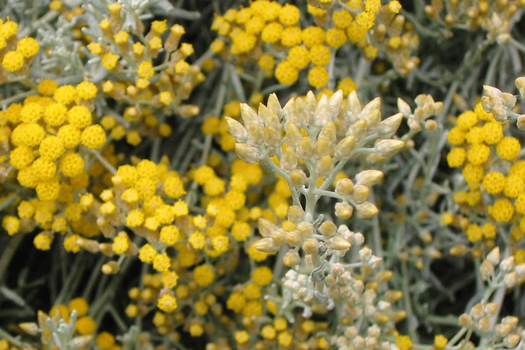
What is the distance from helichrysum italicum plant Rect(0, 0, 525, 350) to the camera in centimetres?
146

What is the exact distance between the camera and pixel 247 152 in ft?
4.00

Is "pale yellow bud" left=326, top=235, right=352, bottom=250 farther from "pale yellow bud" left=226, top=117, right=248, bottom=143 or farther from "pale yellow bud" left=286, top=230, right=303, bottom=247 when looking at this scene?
"pale yellow bud" left=226, top=117, right=248, bottom=143

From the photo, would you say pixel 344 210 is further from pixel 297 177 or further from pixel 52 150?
pixel 52 150

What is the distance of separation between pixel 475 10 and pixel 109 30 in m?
0.83

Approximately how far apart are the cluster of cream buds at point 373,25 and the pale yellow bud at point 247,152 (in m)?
0.45

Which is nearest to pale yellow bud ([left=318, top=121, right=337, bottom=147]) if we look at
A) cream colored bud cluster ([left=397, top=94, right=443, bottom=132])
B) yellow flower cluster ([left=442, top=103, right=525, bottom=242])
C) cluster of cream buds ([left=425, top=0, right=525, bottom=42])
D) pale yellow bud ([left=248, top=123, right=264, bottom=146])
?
pale yellow bud ([left=248, top=123, right=264, bottom=146])

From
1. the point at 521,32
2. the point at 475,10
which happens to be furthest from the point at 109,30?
the point at 521,32

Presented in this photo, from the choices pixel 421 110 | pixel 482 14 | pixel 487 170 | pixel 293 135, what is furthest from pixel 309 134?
pixel 482 14

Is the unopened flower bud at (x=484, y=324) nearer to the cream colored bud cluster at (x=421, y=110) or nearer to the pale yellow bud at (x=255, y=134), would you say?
the cream colored bud cluster at (x=421, y=110)

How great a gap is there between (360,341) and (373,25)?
667 millimetres

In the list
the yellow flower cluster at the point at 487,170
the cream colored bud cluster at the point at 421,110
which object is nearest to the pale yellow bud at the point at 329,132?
the cream colored bud cluster at the point at 421,110

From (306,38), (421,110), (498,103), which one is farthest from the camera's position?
→ (306,38)

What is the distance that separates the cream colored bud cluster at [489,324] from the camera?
139cm

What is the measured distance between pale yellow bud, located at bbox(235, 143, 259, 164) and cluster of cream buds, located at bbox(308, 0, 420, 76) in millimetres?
448
